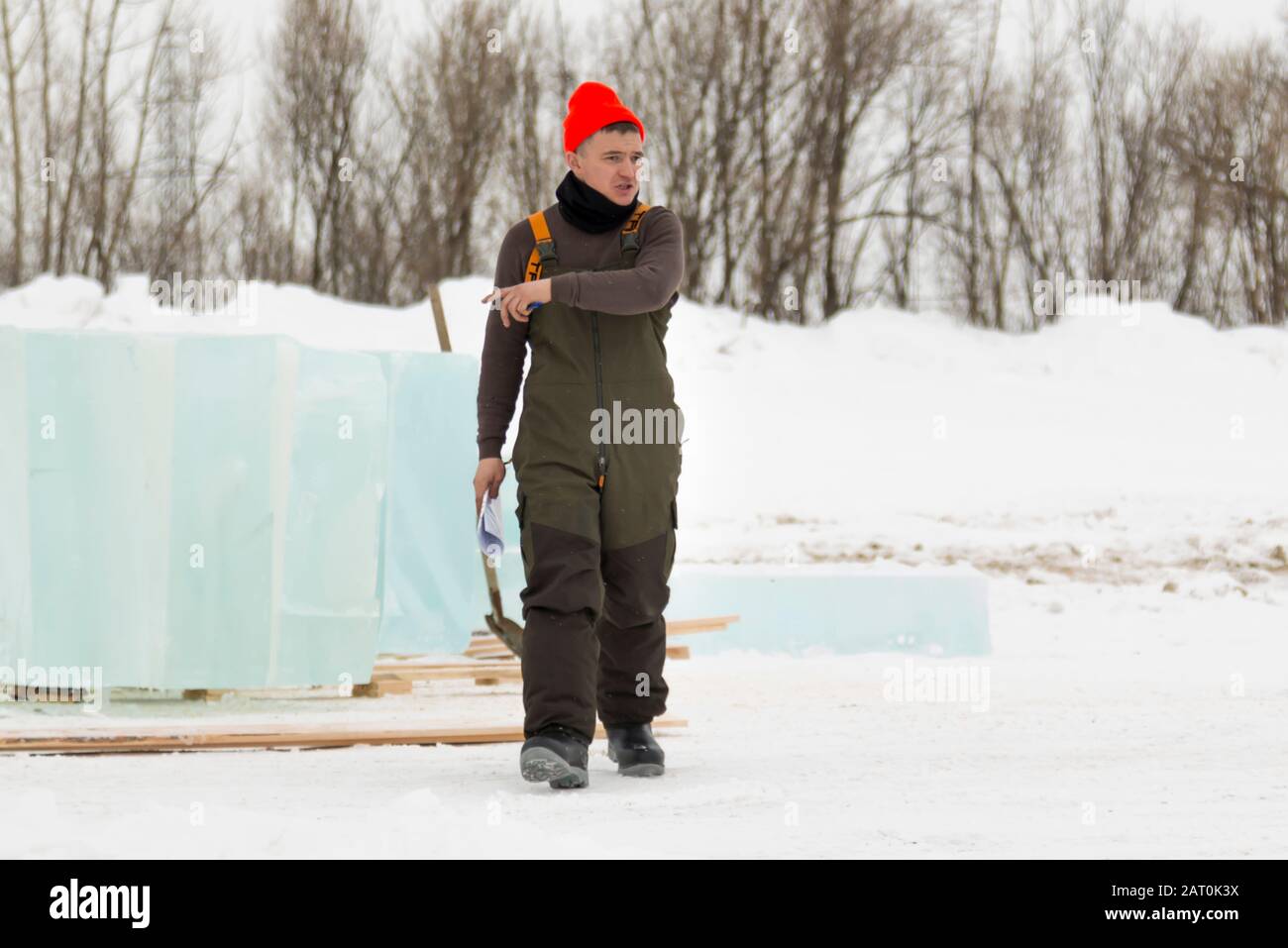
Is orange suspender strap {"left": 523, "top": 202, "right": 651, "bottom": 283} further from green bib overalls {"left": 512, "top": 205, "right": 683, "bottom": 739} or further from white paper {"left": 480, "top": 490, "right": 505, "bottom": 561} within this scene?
white paper {"left": 480, "top": 490, "right": 505, "bottom": 561}

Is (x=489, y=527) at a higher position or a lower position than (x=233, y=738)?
higher

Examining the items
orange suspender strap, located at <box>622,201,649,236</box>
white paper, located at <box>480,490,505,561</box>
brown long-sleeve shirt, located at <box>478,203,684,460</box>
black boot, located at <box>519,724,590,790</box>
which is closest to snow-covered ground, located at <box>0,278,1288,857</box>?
black boot, located at <box>519,724,590,790</box>

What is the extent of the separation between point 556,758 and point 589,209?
1.28 metres

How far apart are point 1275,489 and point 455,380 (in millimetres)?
9517

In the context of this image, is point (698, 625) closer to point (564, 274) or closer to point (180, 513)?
point (180, 513)

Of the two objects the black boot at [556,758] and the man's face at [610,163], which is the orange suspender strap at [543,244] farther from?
the black boot at [556,758]

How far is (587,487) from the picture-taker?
3.90m

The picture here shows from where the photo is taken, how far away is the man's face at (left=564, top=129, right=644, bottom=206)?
4023 millimetres

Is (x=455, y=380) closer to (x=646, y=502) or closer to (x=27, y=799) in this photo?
(x=646, y=502)

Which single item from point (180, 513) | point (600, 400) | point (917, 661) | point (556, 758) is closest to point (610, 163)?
point (600, 400)

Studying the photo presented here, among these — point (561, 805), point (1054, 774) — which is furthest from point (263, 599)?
point (1054, 774)

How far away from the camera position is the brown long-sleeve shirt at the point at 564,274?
3855 mm

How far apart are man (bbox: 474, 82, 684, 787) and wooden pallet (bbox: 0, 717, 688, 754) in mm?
900

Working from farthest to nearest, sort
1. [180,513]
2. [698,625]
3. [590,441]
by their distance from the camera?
[698,625] → [180,513] → [590,441]
